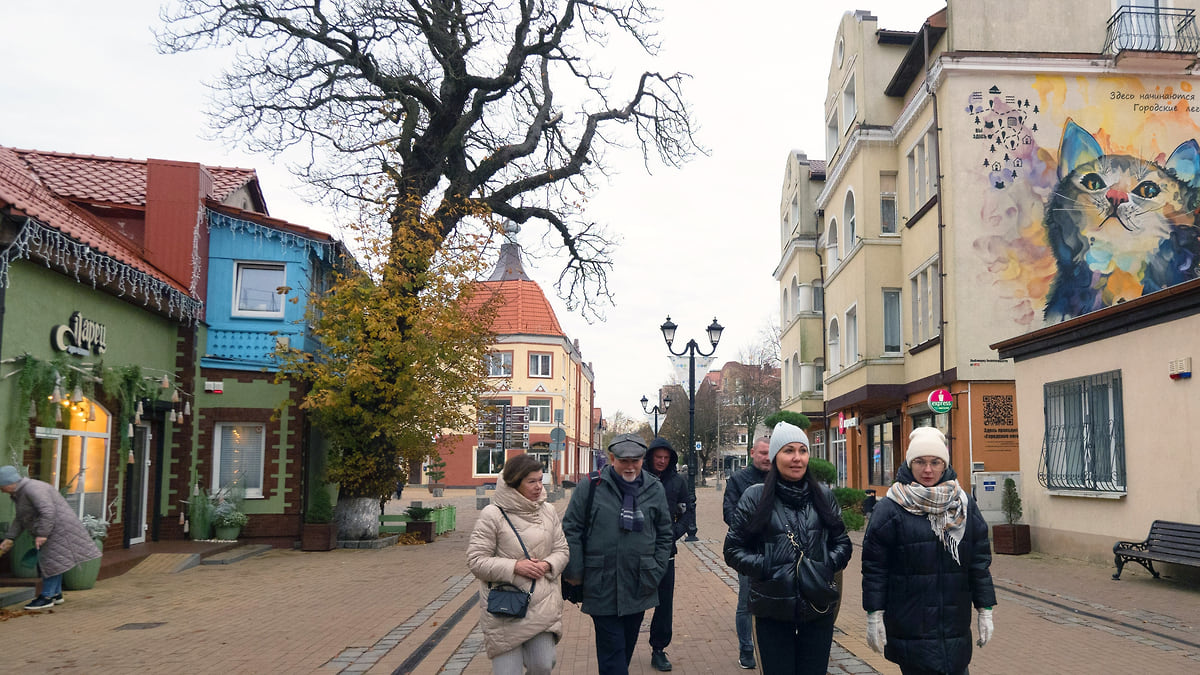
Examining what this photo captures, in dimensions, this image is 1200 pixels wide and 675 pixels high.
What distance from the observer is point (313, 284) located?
2081 centimetres

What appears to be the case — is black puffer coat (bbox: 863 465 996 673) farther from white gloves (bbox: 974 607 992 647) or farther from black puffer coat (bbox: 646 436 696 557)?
black puffer coat (bbox: 646 436 696 557)

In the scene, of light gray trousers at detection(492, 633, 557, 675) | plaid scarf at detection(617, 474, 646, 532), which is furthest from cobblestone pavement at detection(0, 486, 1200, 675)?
light gray trousers at detection(492, 633, 557, 675)

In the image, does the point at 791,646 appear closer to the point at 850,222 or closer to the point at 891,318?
the point at 891,318

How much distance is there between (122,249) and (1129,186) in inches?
784

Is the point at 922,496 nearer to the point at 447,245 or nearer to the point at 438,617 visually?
the point at 438,617

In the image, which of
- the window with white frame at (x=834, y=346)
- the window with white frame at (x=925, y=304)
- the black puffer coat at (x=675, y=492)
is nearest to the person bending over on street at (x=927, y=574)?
the black puffer coat at (x=675, y=492)

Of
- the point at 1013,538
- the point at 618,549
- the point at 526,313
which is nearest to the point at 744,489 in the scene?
the point at 618,549

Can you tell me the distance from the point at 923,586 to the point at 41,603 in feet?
33.0

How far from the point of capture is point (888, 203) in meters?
25.2

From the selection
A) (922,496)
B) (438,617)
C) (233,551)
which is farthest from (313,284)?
(922,496)

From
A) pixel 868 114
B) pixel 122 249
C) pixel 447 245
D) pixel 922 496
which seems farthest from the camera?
pixel 868 114

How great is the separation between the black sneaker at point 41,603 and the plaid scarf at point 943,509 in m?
9.96

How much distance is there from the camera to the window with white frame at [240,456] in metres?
19.2

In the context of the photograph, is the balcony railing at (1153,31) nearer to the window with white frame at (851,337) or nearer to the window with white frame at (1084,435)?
the window with white frame at (851,337)
